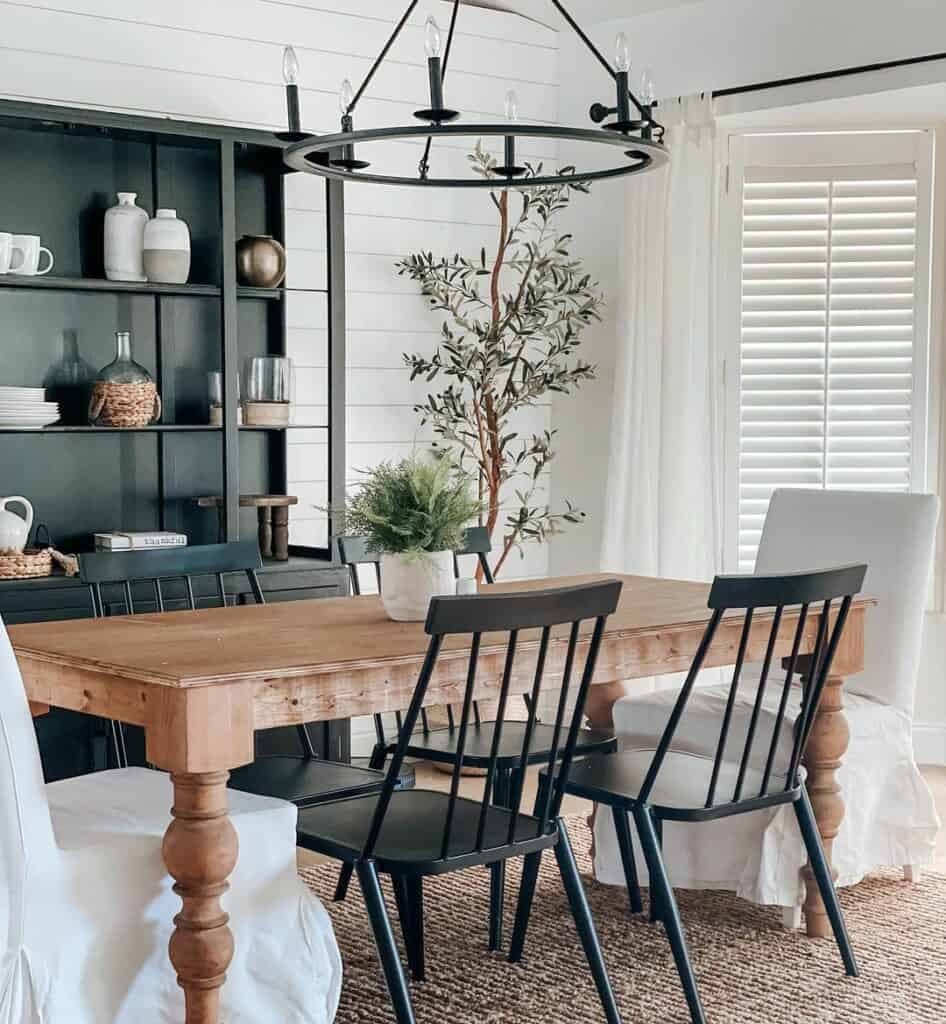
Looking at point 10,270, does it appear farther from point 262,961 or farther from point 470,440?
point 262,961

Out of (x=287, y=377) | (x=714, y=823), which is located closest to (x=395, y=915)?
(x=714, y=823)

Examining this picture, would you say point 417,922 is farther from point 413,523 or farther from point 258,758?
point 413,523

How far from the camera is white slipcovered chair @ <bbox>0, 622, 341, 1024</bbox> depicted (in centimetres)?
230

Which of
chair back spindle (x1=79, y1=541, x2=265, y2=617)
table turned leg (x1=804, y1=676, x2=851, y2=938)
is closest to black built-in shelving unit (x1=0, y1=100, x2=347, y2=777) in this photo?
chair back spindle (x1=79, y1=541, x2=265, y2=617)

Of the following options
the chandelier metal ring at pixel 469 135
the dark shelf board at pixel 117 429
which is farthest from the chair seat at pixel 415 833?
the dark shelf board at pixel 117 429

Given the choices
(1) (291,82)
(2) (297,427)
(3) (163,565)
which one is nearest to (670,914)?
(3) (163,565)

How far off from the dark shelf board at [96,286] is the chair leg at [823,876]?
2.38 metres

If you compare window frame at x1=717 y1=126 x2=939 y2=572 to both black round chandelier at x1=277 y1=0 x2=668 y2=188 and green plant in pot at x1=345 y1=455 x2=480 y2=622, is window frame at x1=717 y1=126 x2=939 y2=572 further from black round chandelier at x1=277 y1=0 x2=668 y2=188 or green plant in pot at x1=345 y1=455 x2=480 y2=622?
green plant in pot at x1=345 y1=455 x2=480 y2=622

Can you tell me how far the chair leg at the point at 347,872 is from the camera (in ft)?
11.6

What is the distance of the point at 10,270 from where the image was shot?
13.6 ft

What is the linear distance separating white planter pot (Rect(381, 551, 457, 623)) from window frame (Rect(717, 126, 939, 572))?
242 cm

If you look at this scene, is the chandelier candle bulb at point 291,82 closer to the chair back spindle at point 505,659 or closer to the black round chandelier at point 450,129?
the black round chandelier at point 450,129

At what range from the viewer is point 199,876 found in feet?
7.80

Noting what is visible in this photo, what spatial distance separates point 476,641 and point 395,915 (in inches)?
52.9
